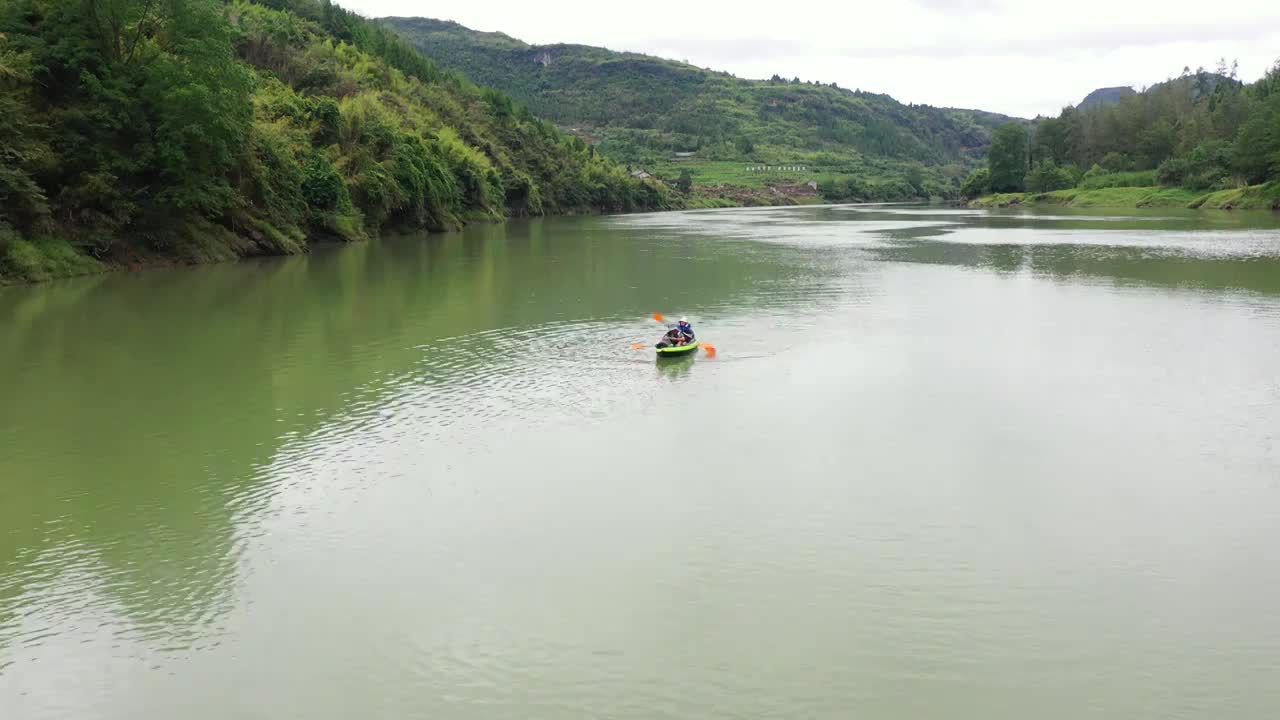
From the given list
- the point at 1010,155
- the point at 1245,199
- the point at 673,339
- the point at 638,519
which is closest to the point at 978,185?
the point at 1010,155

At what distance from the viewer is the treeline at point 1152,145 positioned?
10181 centimetres

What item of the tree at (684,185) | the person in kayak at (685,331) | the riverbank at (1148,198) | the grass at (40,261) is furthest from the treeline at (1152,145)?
the grass at (40,261)

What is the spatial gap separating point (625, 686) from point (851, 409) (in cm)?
1128

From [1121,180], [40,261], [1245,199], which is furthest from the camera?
[1121,180]

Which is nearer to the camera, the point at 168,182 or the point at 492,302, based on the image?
the point at 492,302

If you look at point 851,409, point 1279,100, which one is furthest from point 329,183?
point 1279,100

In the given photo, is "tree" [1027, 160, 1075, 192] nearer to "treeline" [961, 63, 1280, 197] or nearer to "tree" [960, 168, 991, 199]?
"treeline" [961, 63, 1280, 197]

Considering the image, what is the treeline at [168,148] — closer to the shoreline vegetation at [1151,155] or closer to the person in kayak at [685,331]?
the person in kayak at [685,331]

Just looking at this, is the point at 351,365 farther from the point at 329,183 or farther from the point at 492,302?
the point at 329,183

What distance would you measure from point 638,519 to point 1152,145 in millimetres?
144351

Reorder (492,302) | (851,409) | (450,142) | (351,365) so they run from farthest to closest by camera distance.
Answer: (450,142)
(492,302)
(351,365)
(851,409)

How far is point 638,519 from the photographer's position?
1316cm

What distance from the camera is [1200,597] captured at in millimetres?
10602

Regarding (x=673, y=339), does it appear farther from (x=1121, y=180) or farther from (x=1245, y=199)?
(x=1121, y=180)
